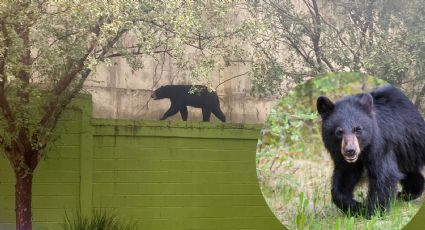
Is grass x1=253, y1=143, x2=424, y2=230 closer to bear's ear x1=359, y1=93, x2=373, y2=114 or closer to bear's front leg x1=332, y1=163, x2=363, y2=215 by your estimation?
bear's front leg x1=332, y1=163, x2=363, y2=215

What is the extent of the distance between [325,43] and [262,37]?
2.61 ft

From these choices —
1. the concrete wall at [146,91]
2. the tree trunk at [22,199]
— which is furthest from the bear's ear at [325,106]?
the tree trunk at [22,199]

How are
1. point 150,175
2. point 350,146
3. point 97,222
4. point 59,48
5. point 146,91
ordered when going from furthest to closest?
point 146,91, point 150,175, point 97,222, point 59,48, point 350,146

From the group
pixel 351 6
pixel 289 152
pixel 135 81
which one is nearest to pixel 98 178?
pixel 135 81

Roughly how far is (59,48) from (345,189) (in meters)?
3.01

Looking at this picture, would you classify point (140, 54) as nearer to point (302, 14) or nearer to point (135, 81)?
point (135, 81)

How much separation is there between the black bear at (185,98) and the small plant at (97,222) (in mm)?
1213

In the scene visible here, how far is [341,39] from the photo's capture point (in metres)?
7.11

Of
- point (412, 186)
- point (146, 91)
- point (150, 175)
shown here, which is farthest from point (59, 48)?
point (412, 186)

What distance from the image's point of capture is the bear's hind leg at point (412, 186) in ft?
18.9

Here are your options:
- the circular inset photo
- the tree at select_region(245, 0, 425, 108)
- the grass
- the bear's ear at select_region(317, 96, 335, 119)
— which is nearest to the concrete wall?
the tree at select_region(245, 0, 425, 108)

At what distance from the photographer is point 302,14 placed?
7.15m

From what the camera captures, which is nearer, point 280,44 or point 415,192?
point 415,192

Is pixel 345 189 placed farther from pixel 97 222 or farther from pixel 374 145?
pixel 97 222
